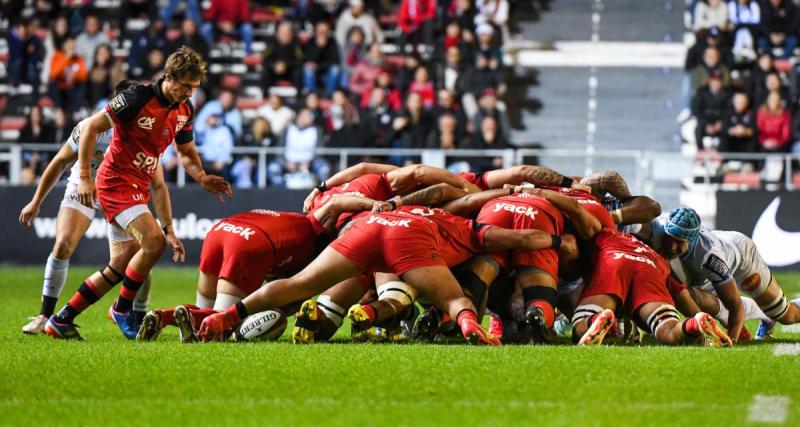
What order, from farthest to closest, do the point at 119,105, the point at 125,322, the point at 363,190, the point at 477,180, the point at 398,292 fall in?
the point at 477,180
the point at 363,190
the point at 125,322
the point at 119,105
the point at 398,292

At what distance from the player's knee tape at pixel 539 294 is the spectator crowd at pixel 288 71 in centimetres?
909

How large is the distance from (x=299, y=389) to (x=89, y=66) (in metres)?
16.4

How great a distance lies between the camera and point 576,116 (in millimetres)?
22609

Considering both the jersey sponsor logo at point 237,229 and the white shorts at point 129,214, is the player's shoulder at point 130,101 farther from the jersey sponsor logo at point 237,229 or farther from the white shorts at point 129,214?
the jersey sponsor logo at point 237,229

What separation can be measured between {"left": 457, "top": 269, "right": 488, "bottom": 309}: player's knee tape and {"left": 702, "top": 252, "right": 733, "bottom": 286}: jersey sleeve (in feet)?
6.12

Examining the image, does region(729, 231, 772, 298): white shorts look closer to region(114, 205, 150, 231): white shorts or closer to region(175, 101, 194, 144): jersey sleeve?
region(175, 101, 194, 144): jersey sleeve

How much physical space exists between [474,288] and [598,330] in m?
1.00

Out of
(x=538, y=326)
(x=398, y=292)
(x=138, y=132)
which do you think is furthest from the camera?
(x=138, y=132)

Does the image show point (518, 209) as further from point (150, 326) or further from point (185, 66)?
point (150, 326)

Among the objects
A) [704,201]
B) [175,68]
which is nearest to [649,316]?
[175,68]

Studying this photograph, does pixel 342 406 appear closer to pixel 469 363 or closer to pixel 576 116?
pixel 469 363

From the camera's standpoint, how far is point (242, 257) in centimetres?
900

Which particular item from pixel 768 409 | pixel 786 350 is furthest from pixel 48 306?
pixel 768 409

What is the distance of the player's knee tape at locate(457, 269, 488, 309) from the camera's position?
8656mm
